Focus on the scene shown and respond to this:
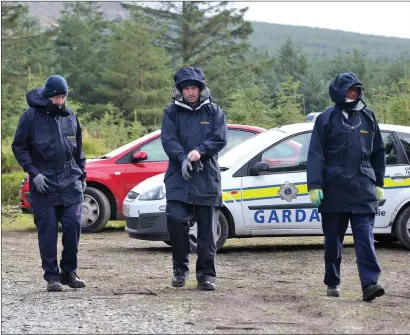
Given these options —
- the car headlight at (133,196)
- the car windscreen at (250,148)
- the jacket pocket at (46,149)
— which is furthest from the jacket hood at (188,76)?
the car headlight at (133,196)

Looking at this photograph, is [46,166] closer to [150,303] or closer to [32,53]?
[150,303]

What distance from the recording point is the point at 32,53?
2613 inches

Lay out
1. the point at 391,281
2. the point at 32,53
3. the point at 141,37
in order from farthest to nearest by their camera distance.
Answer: the point at 32,53
the point at 141,37
the point at 391,281

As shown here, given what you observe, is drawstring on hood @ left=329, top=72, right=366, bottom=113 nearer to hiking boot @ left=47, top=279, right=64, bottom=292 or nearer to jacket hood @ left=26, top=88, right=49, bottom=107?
jacket hood @ left=26, top=88, right=49, bottom=107

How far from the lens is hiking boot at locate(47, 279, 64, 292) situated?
26.4 feet

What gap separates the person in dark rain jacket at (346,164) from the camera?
760cm

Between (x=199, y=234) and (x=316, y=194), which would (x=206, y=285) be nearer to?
(x=199, y=234)

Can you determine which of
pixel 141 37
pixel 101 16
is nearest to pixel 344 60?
pixel 101 16

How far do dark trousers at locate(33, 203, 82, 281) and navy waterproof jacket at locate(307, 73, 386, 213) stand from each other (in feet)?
7.09

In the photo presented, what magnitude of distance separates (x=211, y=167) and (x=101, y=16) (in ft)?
239

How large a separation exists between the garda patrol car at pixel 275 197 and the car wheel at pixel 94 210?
2.95 m

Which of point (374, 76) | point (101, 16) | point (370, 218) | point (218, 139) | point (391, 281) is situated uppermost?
point (101, 16)

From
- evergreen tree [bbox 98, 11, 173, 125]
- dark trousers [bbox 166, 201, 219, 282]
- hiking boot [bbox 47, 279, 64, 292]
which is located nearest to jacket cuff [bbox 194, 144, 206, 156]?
dark trousers [bbox 166, 201, 219, 282]

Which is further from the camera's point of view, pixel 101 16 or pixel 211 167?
pixel 101 16
